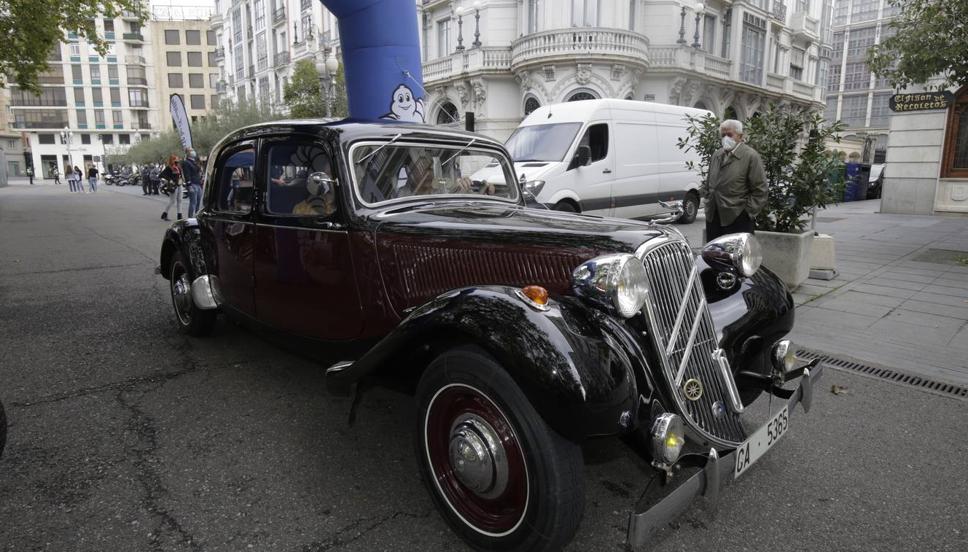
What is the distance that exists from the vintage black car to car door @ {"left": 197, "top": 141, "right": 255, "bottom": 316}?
0.02 metres

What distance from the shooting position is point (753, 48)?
27.9 meters

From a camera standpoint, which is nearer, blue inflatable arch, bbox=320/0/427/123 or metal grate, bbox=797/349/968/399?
metal grate, bbox=797/349/968/399

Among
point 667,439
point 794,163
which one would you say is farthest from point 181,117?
point 667,439

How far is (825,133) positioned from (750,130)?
72cm

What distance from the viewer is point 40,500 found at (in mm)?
2512

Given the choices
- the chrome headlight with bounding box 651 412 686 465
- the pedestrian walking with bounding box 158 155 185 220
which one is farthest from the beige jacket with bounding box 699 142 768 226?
the pedestrian walking with bounding box 158 155 185 220

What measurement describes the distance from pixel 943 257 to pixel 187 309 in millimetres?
9881

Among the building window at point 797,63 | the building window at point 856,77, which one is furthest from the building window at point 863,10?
the building window at point 797,63

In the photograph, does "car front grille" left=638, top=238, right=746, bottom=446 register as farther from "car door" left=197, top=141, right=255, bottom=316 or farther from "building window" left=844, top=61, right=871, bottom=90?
"building window" left=844, top=61, right=871, bottom=90

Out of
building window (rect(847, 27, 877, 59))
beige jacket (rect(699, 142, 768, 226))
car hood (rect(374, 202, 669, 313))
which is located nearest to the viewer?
car hood (rect(374, 202, 669, 313))

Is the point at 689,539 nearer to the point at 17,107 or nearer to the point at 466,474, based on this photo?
the point at 466,474

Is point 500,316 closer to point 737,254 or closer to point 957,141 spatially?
point 737,254

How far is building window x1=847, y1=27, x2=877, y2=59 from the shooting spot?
4888 centimetres

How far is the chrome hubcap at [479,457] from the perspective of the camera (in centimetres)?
211
